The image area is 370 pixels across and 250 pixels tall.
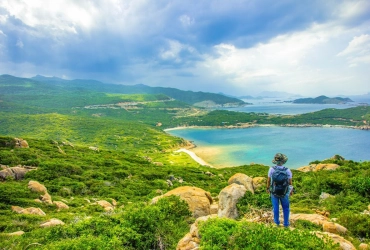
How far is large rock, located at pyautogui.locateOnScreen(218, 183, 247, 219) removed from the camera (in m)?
11.4

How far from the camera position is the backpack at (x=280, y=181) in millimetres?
8305

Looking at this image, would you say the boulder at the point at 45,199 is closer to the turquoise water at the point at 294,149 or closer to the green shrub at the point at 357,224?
the green shrub at the point at 357,224

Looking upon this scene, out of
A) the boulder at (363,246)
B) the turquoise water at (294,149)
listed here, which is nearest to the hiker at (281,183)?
the boulder at (363,246)

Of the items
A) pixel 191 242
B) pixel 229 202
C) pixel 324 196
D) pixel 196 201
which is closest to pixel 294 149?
pixel 324 196

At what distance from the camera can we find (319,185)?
18172mm

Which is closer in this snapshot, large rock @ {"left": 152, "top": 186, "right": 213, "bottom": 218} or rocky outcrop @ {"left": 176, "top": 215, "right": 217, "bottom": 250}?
rocky outcrop @ {"left": 176, "top": 215, "right": 217, "bottom": 250}

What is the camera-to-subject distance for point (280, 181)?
835cm

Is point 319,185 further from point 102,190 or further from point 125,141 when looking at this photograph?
point 125,141

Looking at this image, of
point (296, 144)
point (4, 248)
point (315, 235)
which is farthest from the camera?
point (296, 144)

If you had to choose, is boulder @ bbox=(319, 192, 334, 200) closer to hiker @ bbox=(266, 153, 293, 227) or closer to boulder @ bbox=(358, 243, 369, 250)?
boulder @ bbox=(358, 243, 369, 250)

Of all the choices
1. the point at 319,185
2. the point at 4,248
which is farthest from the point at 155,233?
the point at 319,185

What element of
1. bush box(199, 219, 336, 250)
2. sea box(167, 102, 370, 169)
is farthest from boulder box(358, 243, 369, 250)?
sea box(167, 102, 370, 169)

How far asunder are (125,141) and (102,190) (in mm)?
73510

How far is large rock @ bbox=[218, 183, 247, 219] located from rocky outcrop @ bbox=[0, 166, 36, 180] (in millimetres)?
21756
